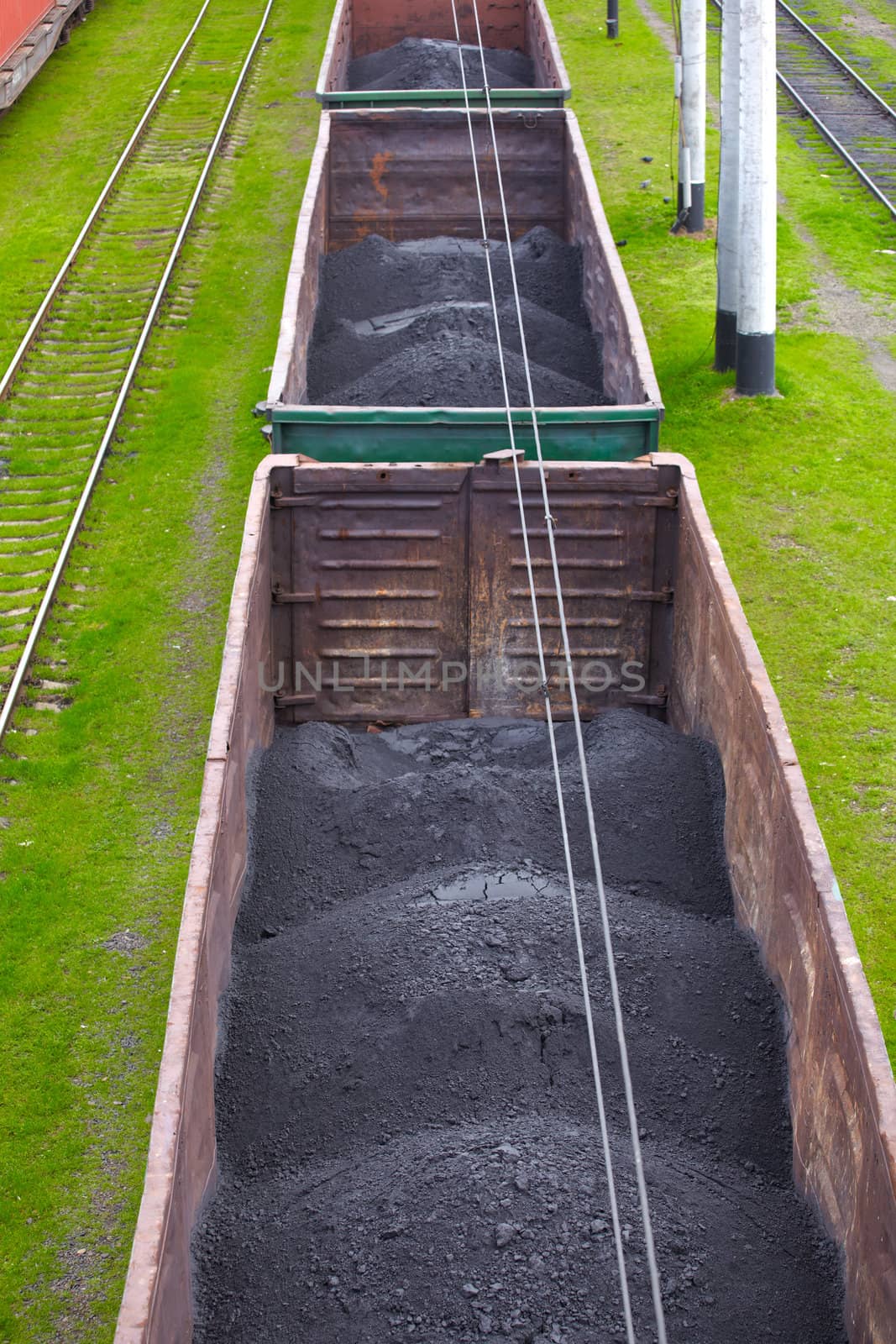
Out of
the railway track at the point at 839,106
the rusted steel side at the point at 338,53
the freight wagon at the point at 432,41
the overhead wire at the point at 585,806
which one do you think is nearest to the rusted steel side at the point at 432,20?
the freight wagon at the point at 432,41

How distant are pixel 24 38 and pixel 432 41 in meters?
6.83

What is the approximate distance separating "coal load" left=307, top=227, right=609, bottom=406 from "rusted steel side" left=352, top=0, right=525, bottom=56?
6.50 meters

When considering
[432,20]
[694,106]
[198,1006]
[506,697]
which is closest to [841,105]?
[694,106]

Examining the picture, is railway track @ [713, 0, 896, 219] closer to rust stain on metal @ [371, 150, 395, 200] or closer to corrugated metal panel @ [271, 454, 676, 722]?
rust stain on metal @ [371, 150, 395, 200]

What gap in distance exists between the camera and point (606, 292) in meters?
10.6

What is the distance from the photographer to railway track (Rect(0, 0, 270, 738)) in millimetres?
11000

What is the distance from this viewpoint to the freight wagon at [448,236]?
26.5 ft

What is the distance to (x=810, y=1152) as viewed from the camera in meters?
4.93

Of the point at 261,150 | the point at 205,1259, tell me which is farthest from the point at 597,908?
the point at 261,150

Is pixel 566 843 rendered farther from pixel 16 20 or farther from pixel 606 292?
pixel 16 20

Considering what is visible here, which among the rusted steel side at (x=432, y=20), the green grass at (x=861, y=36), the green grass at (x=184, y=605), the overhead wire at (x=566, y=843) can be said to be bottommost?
the green grass at (x=184, y=605)

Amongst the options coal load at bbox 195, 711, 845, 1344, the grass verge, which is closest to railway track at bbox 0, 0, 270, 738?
coal load at bbox 195, 711, 845, 1344

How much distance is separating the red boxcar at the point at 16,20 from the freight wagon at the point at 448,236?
8.30 metres

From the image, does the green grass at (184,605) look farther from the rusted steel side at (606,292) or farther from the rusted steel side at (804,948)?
the rusted steel side at (606,292)
